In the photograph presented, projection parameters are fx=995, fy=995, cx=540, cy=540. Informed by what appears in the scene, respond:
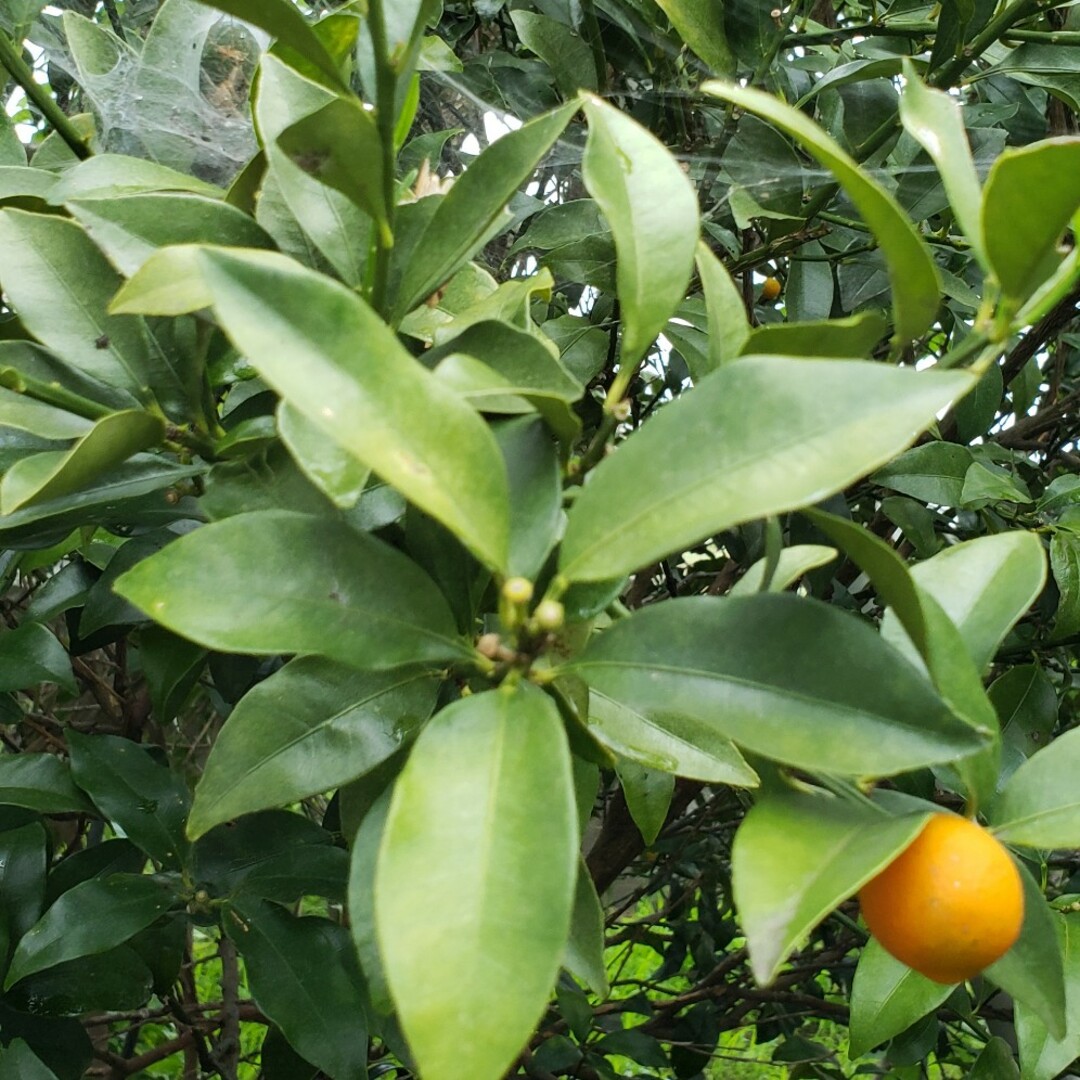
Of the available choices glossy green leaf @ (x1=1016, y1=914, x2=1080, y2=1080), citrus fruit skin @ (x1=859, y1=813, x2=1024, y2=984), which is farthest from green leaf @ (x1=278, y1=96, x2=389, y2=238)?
glossy green leaf @ (x1=1016, y1=914, x2=1080, y2=1080)

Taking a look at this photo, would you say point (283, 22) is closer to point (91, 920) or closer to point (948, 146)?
point (948, 146)

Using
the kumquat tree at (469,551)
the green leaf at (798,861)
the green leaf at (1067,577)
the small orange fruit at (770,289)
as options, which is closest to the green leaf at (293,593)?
the kumquat tree at (469,551)

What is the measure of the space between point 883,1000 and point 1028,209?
0.47 meters

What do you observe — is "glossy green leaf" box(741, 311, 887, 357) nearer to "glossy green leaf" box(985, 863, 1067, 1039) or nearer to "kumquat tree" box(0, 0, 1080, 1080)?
"kumquat tree" box(0, 0, 1080, 1080)

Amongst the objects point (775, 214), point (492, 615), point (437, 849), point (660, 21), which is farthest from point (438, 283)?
point (660, 21)

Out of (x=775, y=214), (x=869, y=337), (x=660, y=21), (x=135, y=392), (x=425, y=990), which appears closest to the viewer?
(x=425, y=990)

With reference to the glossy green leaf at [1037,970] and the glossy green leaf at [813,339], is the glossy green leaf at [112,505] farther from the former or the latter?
the glossy green leaf at [1037,970]

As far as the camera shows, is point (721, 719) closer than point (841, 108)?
Yes

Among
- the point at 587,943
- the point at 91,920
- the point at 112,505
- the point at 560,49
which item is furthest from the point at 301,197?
the point at 560,49

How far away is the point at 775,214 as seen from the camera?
0.84 metres

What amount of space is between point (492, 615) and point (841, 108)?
0.82m

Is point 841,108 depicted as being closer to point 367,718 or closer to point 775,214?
point 775,214

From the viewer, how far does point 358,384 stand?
1.00ft

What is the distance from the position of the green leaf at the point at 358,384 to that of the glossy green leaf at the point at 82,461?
0.46 ft
